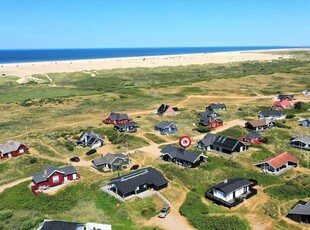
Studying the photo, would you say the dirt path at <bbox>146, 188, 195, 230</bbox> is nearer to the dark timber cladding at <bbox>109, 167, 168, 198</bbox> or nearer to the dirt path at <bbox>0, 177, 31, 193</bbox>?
the dark timber cladding at <bbox>109, 167, 168, 198</bbox>

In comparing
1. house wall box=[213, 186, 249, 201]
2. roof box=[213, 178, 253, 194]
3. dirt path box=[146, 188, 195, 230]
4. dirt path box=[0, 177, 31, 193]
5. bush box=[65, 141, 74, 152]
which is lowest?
dirt path box=[0, 177, 31, 193]

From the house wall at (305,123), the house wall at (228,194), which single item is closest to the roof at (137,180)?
the house wall at (228,194)

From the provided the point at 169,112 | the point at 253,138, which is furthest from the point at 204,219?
the point at 169,112

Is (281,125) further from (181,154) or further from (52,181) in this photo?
(52,181)

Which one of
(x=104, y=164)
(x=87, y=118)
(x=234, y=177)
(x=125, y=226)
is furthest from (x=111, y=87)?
(x=125, y=226)

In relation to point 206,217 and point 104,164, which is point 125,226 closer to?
point 206,217

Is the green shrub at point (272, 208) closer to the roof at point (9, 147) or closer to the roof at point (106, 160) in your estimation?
the roof at point (106, 160)

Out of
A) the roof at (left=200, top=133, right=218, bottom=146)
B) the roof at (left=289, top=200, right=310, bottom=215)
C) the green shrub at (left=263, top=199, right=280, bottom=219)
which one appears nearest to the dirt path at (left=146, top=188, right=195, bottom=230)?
the green shrub at (left=263, top=199, right=280, bottom=219)
